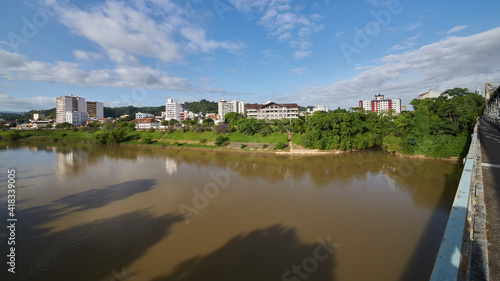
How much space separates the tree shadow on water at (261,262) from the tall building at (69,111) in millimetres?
69972

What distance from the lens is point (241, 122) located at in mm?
27672

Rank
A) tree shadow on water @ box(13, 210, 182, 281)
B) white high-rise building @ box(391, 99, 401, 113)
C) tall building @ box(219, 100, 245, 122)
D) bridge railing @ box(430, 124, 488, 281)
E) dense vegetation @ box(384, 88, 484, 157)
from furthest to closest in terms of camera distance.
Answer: white high-rise building @ box(391, 99, 401, 113) → tall building @ box(219, 100, 245, 122) → dense vegetation @ box(384, 88, 484, 157) → tree shadow on water @ box(13, 210, 182, 281) → bridge railing @ box(430, 124, 488, 281)

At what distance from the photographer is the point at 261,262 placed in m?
5.19

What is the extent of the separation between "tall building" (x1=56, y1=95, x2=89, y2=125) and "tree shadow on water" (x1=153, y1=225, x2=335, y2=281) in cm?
6997

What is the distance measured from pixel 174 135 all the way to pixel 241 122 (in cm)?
1083

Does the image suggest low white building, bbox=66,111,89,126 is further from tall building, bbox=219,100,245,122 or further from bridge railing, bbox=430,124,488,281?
bridge railing, bbox=430,124,488,281

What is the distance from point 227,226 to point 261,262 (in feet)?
6.57

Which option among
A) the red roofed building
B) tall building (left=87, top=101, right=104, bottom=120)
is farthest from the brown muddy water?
tall building (left=87, top=101, right=104, bottom=120)

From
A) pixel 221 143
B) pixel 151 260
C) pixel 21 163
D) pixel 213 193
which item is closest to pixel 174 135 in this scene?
pixel 221 143

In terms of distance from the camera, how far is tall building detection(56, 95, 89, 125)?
56.3m

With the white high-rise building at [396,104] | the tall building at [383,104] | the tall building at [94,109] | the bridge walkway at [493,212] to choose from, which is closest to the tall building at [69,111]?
the tall building at [94,109]

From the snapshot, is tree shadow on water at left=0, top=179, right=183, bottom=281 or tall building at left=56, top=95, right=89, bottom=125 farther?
tall building at left=56, top=95, right=89, bottom=125

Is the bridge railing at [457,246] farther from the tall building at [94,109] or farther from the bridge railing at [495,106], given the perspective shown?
the tall building at [94,109]

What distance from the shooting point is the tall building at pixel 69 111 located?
56297mm
